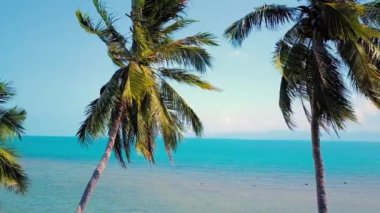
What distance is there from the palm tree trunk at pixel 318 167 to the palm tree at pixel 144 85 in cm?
300

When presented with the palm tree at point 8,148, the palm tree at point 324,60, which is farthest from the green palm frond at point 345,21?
the palm tree at point 8,148

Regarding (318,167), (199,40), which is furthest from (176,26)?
(318,167)

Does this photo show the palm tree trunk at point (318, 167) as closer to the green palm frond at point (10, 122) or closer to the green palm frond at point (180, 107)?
the green palm frond at point (180, 107)

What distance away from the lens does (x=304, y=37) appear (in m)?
11.6

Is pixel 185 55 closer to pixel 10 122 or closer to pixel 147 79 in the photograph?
pixel 147 79

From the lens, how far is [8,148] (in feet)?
38.5

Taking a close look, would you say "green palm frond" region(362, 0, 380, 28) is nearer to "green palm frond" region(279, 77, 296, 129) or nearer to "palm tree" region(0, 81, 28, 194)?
"green palm frond" region(279, 77, 296, 129)

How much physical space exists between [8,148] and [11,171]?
22.5 inches

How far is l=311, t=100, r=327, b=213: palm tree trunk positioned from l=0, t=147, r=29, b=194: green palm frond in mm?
7186

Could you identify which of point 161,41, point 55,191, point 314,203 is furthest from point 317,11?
point 55,191

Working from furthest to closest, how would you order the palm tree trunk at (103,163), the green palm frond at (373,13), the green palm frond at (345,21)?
1. the palm tree trunk at (103,163)
2. the green palm frond at (373,13)
3. the green palm frond at (345,21)

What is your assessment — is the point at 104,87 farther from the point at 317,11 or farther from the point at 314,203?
the point at 314,203

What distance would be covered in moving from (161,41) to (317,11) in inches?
159

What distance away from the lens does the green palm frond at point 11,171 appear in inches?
452
